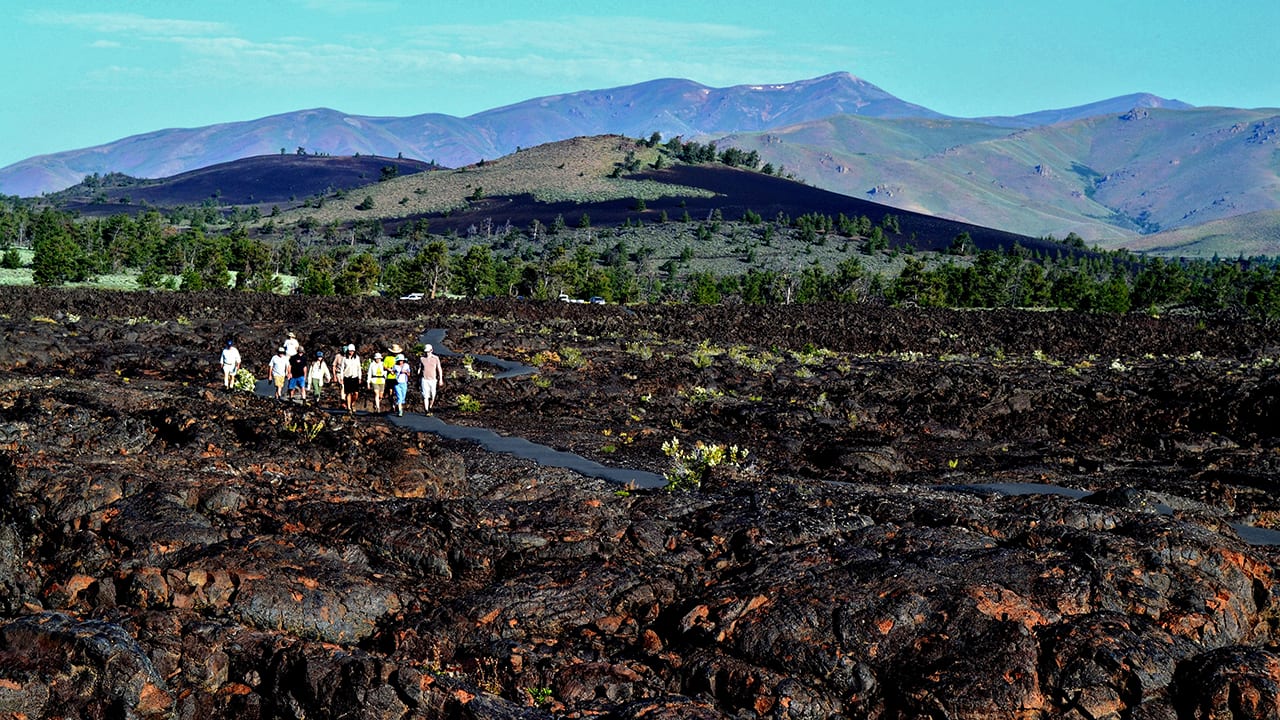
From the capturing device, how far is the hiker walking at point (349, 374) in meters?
28.4

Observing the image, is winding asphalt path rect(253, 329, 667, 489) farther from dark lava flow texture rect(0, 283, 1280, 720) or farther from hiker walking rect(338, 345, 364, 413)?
dark lava flow texture rect(0, 283, 1280, 720)

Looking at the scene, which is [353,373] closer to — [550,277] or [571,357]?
[571,357]

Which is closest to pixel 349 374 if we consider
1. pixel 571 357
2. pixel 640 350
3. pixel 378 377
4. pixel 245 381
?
pixel 378 377

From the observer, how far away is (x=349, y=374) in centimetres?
2847

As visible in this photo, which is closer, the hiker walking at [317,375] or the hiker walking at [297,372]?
the hiker walking at [297,372]

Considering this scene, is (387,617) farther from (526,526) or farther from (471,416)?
(471,416)

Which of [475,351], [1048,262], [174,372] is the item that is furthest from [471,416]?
[1048,262]

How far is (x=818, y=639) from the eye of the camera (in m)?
10.6

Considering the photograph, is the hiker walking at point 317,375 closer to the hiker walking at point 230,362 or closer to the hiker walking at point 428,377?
the hiker walking at point 230,362

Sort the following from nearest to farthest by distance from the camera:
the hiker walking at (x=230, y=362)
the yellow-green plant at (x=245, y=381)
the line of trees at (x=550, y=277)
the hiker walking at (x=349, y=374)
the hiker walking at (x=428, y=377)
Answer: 1. the hiker walking at (x=349, y=374)
2. the hiker walking at (x=428, y=377)
3. the hiker walking at (x=230, y=362)
4. the yellow-green plant at (x=245, y=381)
5. the line of trees at (x=550, y=277)

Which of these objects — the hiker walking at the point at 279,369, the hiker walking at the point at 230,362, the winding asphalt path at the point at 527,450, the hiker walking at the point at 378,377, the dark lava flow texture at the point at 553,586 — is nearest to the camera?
the dark lava flow texture at the point at 553,586

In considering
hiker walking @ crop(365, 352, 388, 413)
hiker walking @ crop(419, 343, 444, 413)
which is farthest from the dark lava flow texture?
hiker walking @ crop(419, 343, 444, 413)

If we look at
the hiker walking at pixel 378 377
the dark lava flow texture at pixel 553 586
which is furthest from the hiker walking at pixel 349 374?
the dark lava flow texture at pixel 553 586

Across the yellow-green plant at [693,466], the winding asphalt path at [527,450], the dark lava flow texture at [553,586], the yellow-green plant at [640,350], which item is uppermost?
the dark lava flow texture at [553,586]
